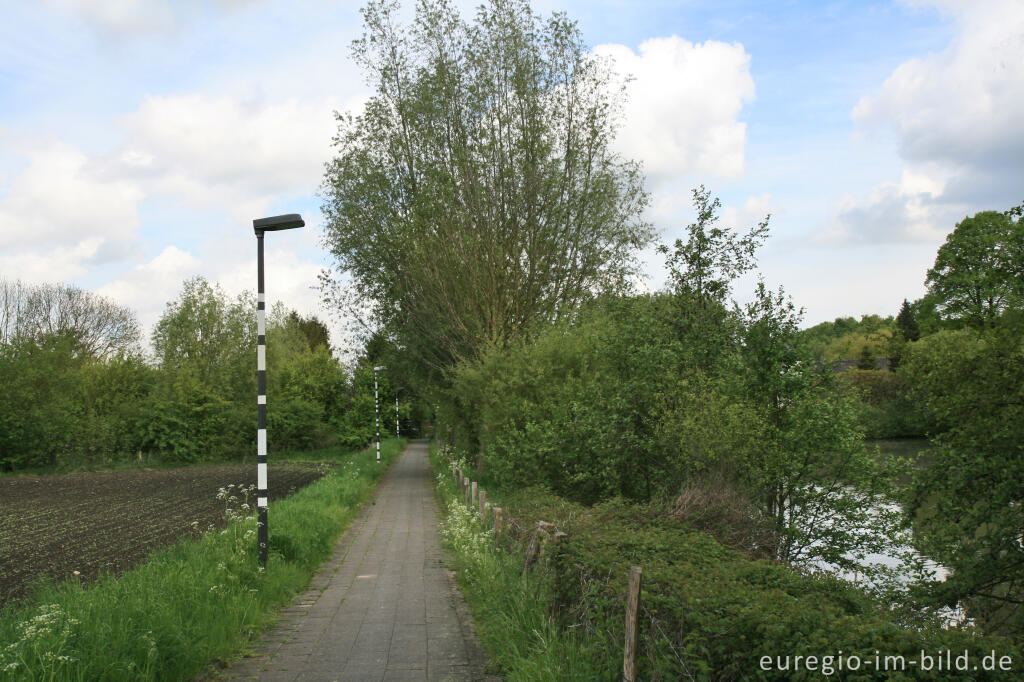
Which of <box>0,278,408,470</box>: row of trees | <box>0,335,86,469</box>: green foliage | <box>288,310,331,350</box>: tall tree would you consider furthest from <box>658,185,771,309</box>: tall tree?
<box>288,310,331,350</box>: tall tree

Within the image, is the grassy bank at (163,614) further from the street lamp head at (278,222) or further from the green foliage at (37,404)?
the green foliage at (37,404)

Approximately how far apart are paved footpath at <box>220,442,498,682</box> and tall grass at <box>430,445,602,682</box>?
0.22m

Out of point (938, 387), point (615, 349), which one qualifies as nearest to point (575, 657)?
point (938, 387)

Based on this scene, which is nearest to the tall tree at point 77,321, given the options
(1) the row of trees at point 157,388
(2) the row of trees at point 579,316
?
(1) the row of trees at point 157,388

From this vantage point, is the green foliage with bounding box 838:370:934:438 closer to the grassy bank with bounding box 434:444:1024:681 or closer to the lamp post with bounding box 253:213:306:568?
the grassy bank with bounding box 434:444:1024:681

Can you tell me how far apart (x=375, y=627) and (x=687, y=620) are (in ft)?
15.6

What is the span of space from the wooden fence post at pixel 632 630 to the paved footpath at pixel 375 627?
215cm

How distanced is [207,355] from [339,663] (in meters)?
51.7

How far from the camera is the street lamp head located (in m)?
11.0

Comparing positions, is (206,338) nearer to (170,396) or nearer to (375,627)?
(170,396)

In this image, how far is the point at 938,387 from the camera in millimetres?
6836

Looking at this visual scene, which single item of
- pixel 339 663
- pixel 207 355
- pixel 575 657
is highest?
pixel 207 355

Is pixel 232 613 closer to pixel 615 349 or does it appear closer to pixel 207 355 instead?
pixel 615 349

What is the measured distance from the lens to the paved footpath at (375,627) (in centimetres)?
673
